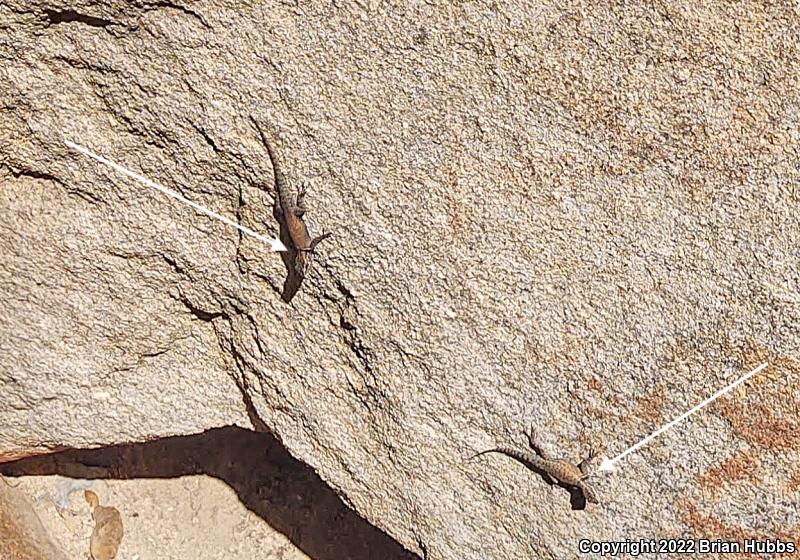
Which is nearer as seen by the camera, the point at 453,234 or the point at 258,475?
the point at 453,234

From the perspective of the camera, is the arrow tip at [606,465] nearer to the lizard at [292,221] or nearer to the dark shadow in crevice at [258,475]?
the lizard at [292,221]

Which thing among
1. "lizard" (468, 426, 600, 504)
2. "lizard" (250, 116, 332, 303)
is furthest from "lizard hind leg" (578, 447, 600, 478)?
"lizard" (250, 116, 332, 303)

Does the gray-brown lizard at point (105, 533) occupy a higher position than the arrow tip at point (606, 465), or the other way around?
the arrow tip at point (606, 465)

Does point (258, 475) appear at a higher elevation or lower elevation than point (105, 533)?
higher

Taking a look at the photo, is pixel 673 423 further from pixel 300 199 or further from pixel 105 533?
pixel 105 533

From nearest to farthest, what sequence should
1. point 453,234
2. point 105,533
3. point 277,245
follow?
1. point 453,234
2. point 277,245
3. point 105,533

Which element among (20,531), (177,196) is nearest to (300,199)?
(177,196)

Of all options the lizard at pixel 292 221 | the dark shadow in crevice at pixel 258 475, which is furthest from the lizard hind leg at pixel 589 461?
the dark shadow in crevice at pixel 258 475
